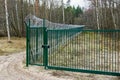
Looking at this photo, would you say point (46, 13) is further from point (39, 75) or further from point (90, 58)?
point (39, 75)

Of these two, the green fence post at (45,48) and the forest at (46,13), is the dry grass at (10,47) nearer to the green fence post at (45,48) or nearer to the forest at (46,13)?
the forest at (46,13)

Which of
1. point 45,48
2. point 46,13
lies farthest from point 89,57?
point 46,13


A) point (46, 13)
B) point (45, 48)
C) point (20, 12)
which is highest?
point (46, 13)

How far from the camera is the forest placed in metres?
27.8

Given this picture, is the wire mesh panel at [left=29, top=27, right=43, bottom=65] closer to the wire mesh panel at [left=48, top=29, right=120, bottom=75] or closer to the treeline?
the wire mesh panel at [left=48, top=29, right=120, bottom=75]

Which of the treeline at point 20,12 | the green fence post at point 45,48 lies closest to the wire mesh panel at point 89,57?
the green fence post at point 45,48

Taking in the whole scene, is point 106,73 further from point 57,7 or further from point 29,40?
point 57,7

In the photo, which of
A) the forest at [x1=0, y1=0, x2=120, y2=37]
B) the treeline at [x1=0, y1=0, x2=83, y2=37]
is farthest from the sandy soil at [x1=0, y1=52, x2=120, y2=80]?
the treeline at [x1=0, y1=0, x2=83, y2=37]

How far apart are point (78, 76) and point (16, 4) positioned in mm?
22347

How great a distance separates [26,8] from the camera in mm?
31078

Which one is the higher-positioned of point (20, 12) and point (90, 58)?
point (20, 12)

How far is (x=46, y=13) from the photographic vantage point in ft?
119

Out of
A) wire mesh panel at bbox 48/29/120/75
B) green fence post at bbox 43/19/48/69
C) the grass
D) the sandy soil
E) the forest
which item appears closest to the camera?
the sandy soil

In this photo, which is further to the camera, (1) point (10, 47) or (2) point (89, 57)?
(1) point (10, 47)
